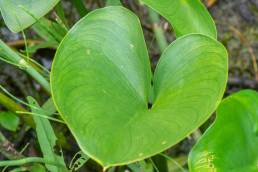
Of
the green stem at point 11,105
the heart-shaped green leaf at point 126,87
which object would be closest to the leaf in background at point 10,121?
the green stem at point 11,105

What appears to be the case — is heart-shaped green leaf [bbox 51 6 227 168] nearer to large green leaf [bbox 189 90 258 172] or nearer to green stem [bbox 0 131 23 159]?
large green leaf [bbox 189 90 258 172]

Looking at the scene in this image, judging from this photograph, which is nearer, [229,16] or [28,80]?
[28,80]

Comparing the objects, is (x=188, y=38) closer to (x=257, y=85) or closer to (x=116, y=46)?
(x=116, y=46)

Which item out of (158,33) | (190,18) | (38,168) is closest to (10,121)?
(38,168)

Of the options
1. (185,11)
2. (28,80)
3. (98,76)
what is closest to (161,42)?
(185,11)

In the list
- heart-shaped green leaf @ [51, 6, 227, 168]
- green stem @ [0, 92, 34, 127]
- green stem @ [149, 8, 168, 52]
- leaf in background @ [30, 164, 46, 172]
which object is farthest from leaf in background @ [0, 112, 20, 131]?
heart-shaped green leaf @ [51, 6, 227, 168]

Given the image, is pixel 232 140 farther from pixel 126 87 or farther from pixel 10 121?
pixel 10 121

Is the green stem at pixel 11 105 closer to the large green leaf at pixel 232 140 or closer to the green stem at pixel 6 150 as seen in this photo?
the green stem at pixel 6 150
